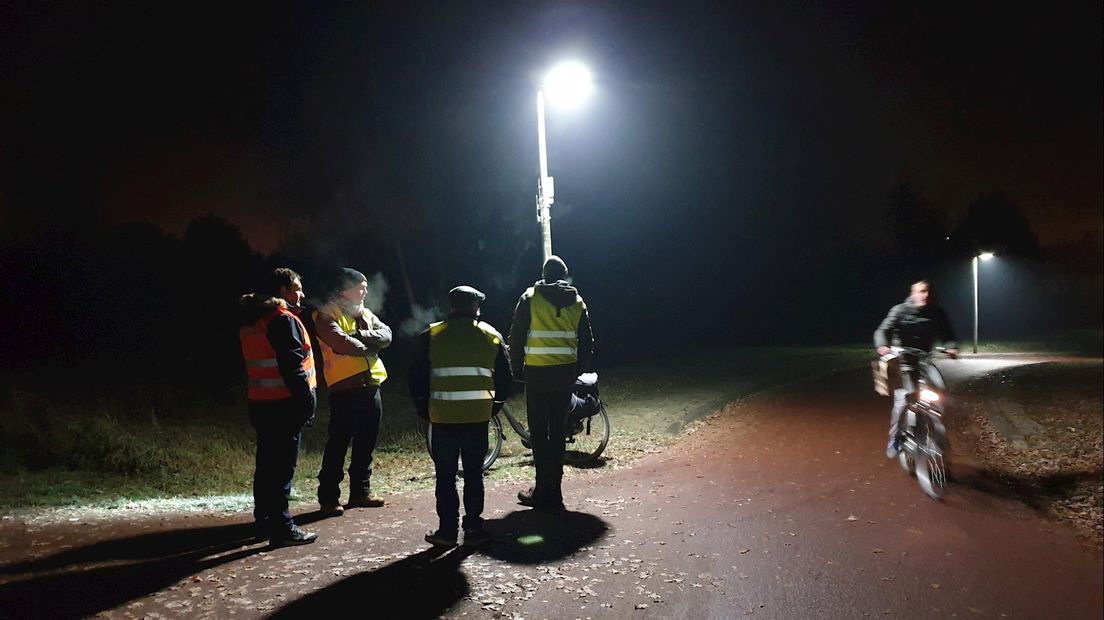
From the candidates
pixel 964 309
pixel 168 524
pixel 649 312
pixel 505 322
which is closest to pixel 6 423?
pixel 168 524

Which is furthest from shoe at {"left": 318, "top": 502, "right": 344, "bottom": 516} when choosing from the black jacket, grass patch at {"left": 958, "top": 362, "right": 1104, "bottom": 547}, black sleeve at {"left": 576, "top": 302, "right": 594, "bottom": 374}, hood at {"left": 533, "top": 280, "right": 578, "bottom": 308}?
grass patch at {"left": 958, "top": 362, "right": 1104, "bottom": 547}

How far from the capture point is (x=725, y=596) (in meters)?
4.42

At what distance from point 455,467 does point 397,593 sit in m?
1.10

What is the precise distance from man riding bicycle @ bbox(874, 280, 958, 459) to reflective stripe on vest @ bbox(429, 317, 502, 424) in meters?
4.33

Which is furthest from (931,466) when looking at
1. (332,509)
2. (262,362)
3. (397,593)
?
(262,362)

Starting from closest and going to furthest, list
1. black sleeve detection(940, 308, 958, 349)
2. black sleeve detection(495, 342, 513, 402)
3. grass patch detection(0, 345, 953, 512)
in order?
black sleeve detection(495, 342, 513, 402)
black sleeve detection(940, 308, 958, 349)
grass patch detection(0, 345, 953, 512)

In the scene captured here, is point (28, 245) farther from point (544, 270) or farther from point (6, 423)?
point (544, 270)

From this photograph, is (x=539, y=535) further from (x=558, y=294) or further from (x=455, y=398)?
(x=558, y=294)

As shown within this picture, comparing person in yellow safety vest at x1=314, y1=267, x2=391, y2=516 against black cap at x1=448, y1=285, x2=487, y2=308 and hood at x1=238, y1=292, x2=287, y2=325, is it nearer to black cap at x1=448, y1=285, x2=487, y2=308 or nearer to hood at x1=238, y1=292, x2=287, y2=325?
hood at x1=238, y1=292, x2=287, y2=325

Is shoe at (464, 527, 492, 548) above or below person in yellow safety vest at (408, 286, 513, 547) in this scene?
below

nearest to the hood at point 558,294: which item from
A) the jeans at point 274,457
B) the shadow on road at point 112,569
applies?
the jeans at point 274,457

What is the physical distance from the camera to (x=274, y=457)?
17.1ft

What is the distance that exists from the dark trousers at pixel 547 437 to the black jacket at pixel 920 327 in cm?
342

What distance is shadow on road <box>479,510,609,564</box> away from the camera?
5109 millimetres
